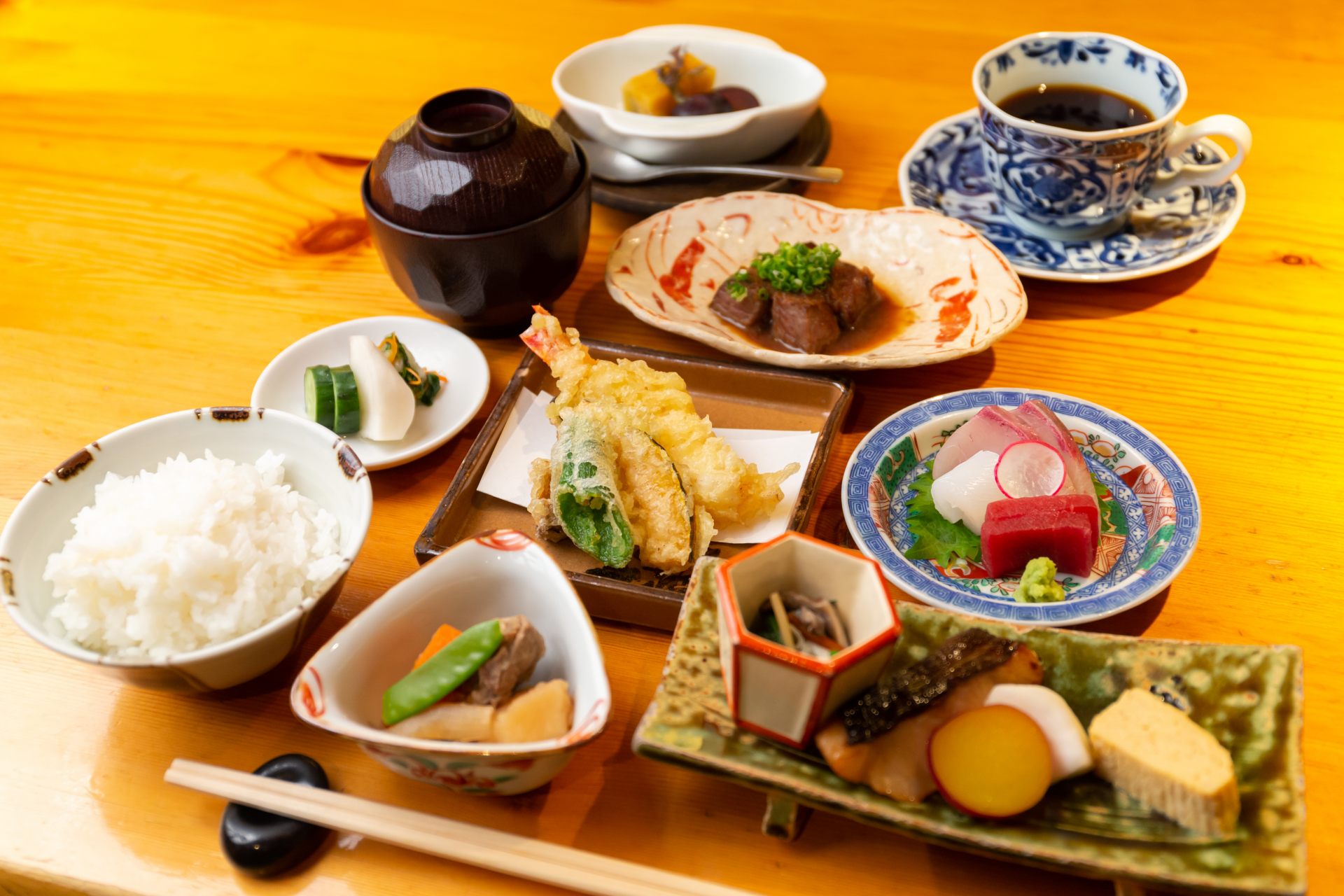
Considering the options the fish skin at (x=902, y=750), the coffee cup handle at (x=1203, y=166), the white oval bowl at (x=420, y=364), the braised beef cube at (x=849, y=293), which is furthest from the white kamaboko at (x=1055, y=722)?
the coffee cup handle at (x=1203, y=166)

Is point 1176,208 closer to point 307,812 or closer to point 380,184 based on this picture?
point 380,184

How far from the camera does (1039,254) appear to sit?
88.4 inches

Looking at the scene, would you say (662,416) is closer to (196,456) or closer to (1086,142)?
(196,456)

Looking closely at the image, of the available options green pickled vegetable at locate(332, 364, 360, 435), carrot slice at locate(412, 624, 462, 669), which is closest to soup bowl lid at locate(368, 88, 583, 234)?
green pickled vegetable at locate(332, 364, 360, 435)

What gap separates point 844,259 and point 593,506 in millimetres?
1019

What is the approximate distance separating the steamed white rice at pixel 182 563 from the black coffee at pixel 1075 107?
6.11 ft

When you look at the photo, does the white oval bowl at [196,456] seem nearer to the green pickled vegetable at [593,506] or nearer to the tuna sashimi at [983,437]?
the green pickled vegetable at [593,506]

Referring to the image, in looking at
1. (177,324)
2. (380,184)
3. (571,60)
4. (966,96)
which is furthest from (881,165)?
(177,324)

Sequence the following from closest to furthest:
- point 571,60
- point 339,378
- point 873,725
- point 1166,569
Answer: point 873,725
point 1166,569
point 339,378
point 571,60

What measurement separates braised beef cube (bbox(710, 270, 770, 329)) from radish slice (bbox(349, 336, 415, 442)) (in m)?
0.72

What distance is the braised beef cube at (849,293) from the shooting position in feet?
6.92

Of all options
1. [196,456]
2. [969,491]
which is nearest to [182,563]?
[196,456]

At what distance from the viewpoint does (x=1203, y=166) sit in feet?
7.67

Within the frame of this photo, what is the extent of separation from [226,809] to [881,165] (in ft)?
7.30
